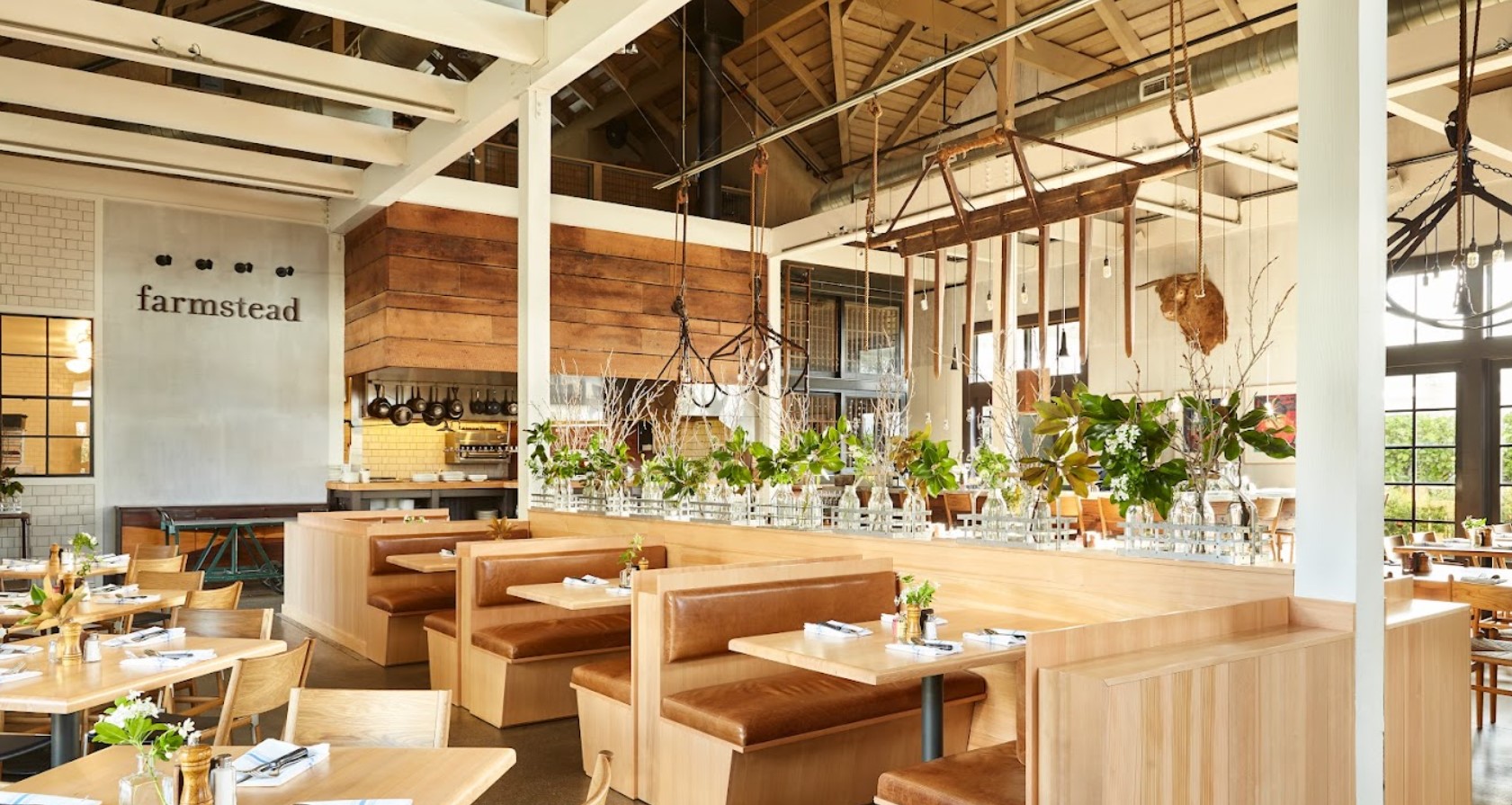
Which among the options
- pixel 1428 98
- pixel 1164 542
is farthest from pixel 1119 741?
pixel 1428 98

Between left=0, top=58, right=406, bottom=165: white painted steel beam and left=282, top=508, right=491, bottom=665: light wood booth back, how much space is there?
3236mm

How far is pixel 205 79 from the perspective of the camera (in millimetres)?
12039

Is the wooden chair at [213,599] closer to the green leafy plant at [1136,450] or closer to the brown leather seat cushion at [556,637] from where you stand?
the brown leather seat cushion at [556,637]

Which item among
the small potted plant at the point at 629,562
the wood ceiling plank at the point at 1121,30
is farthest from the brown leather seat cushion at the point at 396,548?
the wood ceiling plank at the point at 1121,30

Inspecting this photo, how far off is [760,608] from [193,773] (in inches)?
113

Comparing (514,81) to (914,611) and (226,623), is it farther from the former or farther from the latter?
(914,611)

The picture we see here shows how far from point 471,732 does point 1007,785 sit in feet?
11.4

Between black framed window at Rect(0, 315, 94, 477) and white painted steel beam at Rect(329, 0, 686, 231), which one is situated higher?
white painted steel beam at Rect(329, 0, 686, 231)

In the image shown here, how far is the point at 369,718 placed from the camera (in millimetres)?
3018

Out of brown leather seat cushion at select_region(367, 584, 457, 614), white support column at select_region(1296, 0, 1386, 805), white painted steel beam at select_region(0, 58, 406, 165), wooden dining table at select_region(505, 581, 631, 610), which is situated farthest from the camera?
white painted steel beam at select_region(0, 58, 406, 165)

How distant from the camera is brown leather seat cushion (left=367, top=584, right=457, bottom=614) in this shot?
729cm

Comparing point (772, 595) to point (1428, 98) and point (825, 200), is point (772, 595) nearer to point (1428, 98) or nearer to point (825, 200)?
point (1428, 98)

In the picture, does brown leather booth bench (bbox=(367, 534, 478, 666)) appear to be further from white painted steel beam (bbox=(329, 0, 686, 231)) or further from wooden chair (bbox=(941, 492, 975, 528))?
wooden chair (bbox=(941, 492, 975, 528))

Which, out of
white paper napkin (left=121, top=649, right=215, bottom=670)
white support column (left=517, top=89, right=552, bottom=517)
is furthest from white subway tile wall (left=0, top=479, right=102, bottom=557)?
white paper napkin (left=121, top=649, right=215, bottom=670)
